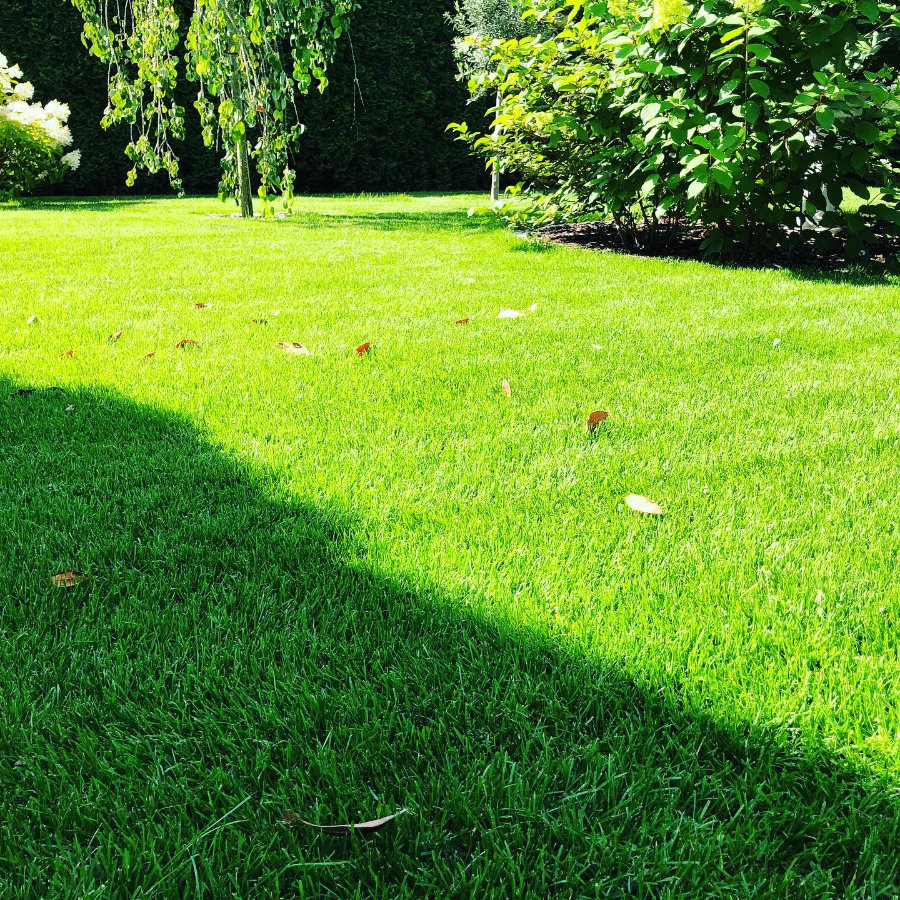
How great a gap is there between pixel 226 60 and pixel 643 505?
2189mm

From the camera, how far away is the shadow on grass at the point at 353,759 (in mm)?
888

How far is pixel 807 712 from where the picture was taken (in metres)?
1.10

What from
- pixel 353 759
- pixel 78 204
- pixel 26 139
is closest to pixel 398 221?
pixel 78 204

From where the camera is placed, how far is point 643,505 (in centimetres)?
171

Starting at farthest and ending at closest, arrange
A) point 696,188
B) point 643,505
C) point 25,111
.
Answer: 1. point 25,111
2. point 696,188
3. point 643,505

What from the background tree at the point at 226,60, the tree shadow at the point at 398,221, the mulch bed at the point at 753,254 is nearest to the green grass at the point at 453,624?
the background tree at the point at 226,60

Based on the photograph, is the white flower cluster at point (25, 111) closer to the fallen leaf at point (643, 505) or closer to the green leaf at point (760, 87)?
the green leaf at point (760, 87)

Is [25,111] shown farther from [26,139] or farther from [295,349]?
[295,349]

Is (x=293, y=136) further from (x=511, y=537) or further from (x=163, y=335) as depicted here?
(x=511, y=537)

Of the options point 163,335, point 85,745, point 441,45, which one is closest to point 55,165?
point 441,45

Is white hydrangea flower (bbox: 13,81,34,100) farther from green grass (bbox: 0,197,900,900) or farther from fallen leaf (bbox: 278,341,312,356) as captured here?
fallen leaf (bbox: 278,341,312,356)

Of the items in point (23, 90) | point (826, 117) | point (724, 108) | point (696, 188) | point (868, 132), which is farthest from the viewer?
point (23, 90)

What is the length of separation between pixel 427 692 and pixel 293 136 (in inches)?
96.1

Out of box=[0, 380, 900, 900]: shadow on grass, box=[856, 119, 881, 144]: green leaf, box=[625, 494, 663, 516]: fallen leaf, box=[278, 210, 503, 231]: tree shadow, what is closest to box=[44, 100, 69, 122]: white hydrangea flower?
box=[278, 210, 503, 231]: tree shadow
